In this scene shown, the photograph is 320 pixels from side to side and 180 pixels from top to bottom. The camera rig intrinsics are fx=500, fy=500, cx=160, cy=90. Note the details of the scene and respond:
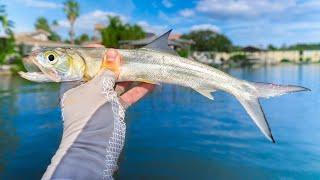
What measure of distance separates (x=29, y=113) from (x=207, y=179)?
696cm

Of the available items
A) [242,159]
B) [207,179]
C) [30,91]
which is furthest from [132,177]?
[30,91]

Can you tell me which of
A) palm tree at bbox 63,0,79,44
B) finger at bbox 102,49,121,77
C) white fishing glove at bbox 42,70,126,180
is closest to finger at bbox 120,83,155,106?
finger at bbox 102,49,121,77

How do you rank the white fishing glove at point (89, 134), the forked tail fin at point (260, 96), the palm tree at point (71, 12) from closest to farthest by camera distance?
the white fishing glove at point (89, 134) → the forked tail fin at point (260, 96) → the palm tree at point (71, 12)

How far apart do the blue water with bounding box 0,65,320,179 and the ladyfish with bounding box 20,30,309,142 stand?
448 centimetres

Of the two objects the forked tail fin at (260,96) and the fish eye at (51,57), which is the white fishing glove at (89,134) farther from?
the forked tail fin at (260,96)

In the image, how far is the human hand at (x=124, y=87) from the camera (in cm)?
184

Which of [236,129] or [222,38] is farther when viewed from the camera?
[222,38]

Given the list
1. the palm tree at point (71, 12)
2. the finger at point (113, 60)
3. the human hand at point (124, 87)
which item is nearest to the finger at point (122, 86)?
the human hand at point (124, 87)

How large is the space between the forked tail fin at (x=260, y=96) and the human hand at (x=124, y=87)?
0.39 m

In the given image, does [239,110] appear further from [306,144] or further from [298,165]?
[298,165]

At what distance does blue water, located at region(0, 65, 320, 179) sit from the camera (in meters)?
6.88

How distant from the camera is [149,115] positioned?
1155 centimetres

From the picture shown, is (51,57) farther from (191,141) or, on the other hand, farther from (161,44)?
(191,141)

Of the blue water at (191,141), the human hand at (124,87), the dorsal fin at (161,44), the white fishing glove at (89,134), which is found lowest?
the blue water at (191,141)
